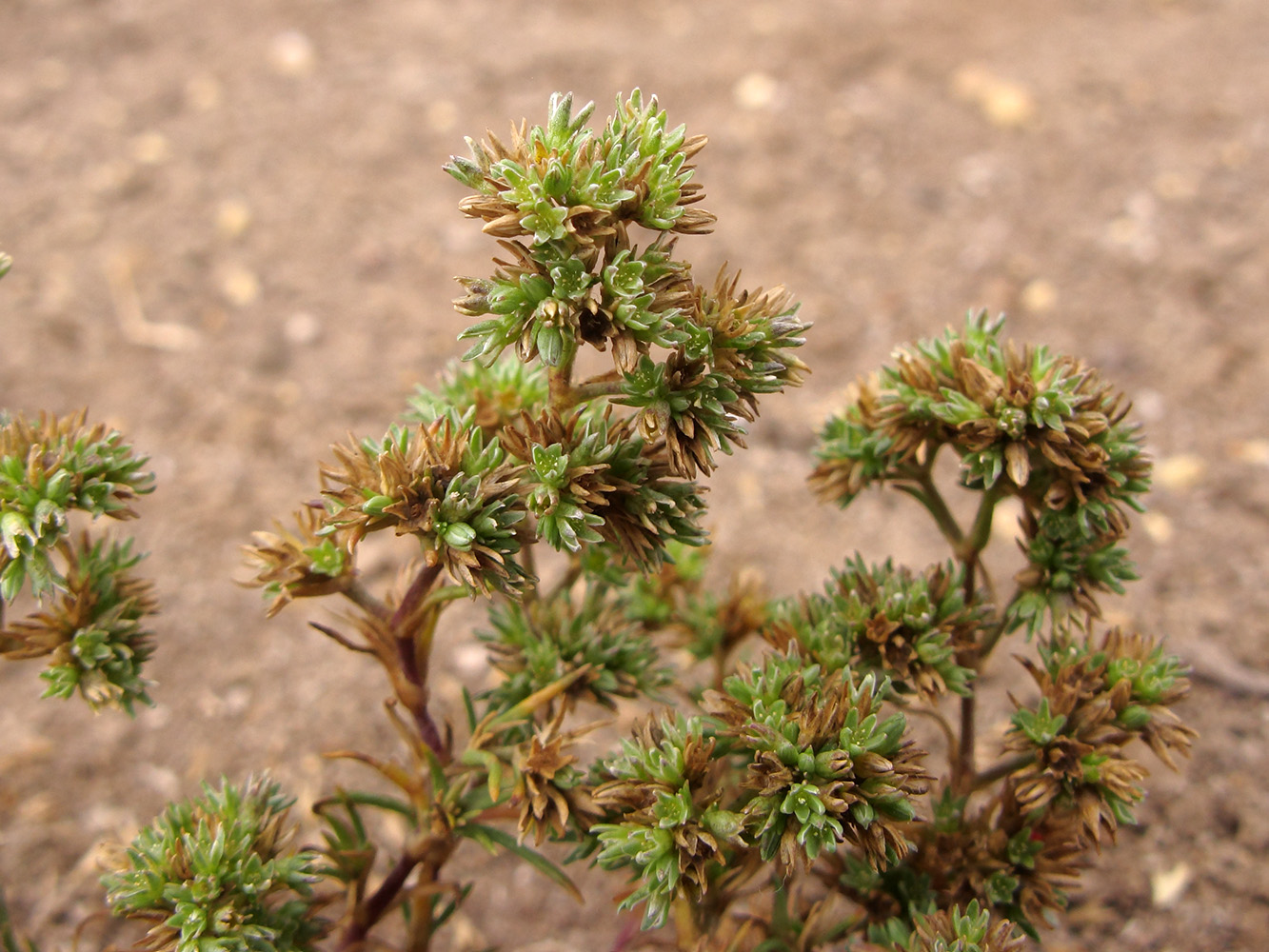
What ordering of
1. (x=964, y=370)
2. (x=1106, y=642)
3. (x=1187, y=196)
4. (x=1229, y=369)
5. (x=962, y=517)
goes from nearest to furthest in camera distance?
(x=964, y=370), (x=1106, y=642), (x=962, y=517), (x=1229, y=369), (x=1187, y=196)

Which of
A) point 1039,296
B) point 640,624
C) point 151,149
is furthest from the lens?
point 151,149

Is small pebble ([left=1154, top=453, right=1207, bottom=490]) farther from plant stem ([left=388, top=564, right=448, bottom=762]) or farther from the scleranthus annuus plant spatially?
plant stem ([left=388, top=564, right=448, bottom=762])

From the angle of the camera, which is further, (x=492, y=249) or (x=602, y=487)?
(x=492, y=249)

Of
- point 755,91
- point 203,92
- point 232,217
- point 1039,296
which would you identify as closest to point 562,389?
point 1039,296

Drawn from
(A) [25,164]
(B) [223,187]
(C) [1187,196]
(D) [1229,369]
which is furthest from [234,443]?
(C) [1187,196]

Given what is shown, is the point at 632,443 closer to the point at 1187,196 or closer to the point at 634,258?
the point at 634,258

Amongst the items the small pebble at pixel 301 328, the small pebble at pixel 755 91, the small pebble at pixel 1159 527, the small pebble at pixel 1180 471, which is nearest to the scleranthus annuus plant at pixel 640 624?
the small pebble at pixel 1159 527

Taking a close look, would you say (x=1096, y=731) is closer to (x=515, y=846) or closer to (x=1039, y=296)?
(x=515, y=846)
